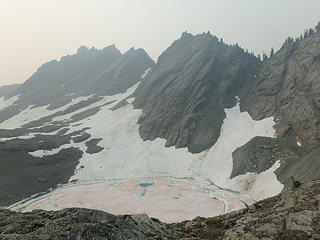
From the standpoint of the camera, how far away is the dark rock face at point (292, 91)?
74000 millimetres

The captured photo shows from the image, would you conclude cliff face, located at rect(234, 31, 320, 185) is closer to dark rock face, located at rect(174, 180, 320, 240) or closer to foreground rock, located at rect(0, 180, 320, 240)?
dark rock face, located at rect(174, 180, 320, 240)

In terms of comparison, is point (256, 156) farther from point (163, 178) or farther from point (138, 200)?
point (138, 200)

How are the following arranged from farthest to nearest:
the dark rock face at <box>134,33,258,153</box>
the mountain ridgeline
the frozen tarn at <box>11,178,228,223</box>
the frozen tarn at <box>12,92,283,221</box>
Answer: the dark rock face at <box>134,33,258,153</box> < the mountain ridgeline < the frozen tarn at <box>12,92,283,221</box> < the frozen tarn at <box>11,178,228,223</box>

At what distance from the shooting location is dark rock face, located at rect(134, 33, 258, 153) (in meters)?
103

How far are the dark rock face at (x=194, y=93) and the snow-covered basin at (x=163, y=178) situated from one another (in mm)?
5341

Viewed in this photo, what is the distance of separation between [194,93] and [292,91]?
42.4 meters

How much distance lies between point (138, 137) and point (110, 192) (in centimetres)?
4128

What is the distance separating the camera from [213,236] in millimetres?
19828

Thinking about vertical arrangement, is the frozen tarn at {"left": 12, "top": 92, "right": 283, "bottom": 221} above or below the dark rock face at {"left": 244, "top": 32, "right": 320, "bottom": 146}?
below

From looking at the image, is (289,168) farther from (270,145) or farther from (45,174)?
(45,174)

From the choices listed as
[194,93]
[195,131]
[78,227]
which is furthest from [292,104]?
[78,227]

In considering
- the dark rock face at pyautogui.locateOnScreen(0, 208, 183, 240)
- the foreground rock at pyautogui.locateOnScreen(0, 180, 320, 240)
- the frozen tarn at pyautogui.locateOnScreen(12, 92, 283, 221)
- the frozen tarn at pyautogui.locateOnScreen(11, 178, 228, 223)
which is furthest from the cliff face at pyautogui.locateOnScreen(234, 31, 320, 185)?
the dark rock face at pyautogui.locateOnScreen(0, 208, 183, 240)

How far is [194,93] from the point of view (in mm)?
120375

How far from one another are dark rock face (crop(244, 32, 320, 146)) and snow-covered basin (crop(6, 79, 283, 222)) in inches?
220
